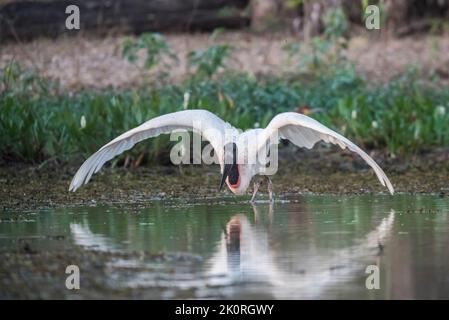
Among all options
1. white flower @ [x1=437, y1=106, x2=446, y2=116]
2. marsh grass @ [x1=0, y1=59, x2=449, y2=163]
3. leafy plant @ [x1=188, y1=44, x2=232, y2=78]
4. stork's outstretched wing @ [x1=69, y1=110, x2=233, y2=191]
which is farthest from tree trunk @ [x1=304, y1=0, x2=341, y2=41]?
stork's outstretched wing @ [x1=69, y1=110, x2=233, y2=191]

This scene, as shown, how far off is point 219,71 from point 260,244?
971 cm

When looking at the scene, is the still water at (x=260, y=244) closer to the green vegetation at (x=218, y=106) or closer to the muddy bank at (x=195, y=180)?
the muddy bank at (x=195, y=180)

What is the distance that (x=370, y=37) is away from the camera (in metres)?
19.4

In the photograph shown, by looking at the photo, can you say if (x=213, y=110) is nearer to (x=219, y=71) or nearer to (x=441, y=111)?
(x=441, y=111)

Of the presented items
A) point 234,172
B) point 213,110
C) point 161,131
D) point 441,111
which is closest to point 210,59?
point 213,110

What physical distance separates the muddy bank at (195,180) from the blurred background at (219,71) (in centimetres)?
30

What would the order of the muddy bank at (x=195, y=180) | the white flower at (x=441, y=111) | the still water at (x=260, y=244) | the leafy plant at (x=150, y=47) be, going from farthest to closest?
the leafy plant at (x=150, y=47), the white flower at (x=441, y=111), the muddy bank at (x=195, y=180), the still water at (x=260, y=244)

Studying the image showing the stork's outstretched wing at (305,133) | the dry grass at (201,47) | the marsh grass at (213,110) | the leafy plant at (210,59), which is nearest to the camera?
the stork's outstretched wing at (305,133)

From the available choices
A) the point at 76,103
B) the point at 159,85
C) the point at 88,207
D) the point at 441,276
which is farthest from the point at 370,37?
the point at 441,276

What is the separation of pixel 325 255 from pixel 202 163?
16.5ft

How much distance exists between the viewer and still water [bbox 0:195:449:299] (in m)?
6.48

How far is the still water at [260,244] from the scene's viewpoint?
648 centimetres

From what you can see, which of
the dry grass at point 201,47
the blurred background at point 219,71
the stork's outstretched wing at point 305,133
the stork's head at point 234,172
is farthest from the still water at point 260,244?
the dry grass at point 201,47
